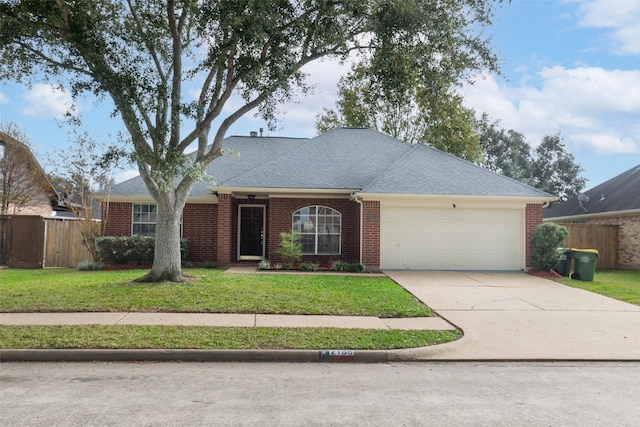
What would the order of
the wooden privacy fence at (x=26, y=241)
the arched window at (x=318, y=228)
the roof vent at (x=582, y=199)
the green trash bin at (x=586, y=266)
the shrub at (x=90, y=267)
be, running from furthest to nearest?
the roof vent at (x=582, y=199) → the arched window at (x=318, y=228) → the wooden privacy fence at (x=26, y=241) → the shrub at (x=90, y=267) → the green trash bin at (x=586, y=266)

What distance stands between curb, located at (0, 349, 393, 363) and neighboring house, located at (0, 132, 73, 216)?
1613 cm

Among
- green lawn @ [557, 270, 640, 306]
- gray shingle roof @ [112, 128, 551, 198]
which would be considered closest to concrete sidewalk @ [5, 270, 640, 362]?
green lawn @ [557, 270, 640, 306]

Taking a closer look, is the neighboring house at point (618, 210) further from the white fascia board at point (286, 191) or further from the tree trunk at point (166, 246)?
the tree trunk at point (166, 246)

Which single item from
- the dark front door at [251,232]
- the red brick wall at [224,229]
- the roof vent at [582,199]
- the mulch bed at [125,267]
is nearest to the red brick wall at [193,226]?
the red brick wall at [224,229]

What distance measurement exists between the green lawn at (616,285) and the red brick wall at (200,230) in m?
12.0

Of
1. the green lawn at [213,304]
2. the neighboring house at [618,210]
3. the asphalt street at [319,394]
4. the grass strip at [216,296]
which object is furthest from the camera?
the neighboring house at [618,210]

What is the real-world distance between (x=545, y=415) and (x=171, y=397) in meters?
3.75

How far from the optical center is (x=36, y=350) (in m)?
6.07

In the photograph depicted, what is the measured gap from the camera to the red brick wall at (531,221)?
616 inches

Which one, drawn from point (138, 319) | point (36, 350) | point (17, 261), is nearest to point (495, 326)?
point (138, 319)

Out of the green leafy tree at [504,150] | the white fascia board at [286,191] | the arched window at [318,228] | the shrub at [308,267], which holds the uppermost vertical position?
the green leafy tree at [504,150]

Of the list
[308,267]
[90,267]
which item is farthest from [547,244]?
[90,267]

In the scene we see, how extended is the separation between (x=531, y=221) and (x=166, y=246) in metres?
12.0

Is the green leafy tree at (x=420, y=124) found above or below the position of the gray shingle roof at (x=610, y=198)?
above
